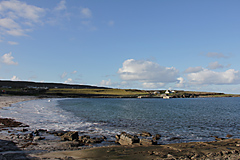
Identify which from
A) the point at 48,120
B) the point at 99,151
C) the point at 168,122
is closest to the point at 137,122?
the point at 168,122

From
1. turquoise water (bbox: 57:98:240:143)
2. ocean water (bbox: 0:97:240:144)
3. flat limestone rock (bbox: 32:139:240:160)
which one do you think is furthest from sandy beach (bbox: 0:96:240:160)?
turquoise water (bbox: 57:98:240:143)

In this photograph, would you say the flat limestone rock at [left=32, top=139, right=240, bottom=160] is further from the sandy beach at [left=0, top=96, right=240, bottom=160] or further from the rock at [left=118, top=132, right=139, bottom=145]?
the rock at [left=118, top=132, right=139, bottom=145]

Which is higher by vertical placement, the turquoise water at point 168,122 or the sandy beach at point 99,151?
the sandy beach at point 99,151

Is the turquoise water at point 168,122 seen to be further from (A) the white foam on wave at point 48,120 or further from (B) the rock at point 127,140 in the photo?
(B) the rock at point 127,140

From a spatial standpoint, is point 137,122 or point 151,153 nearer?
point 151,153

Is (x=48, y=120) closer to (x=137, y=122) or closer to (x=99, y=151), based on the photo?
(x=137, y=122)

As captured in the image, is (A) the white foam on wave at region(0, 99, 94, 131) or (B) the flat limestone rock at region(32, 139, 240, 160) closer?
(B) the flat limestone rock at region(32, 139, 240, 160)

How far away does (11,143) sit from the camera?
19.4 meters

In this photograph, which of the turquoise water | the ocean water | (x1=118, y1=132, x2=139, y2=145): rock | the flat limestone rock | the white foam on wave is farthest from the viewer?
the white foam on wave

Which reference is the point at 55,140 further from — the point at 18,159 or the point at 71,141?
the point at 18,159

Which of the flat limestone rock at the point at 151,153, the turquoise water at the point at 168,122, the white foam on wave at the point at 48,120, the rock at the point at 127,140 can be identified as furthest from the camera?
the white foam on wave at the point at 48,120

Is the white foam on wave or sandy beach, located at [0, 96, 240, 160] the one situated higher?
sandy beach, located at [0, 96, 240, 160]

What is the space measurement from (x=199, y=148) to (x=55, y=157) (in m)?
14.0

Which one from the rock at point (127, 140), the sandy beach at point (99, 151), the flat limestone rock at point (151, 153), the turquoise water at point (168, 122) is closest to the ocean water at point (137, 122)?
the turquoise water at point (168, 122)
